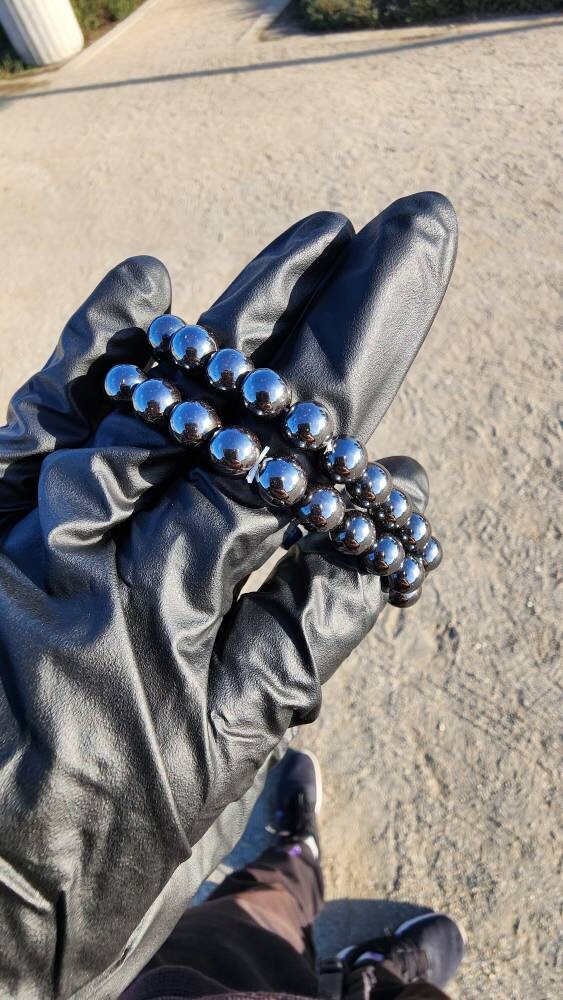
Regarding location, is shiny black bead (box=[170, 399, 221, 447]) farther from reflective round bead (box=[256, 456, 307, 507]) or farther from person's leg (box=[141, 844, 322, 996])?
person's leg (box=[141, 844, 322, 996])

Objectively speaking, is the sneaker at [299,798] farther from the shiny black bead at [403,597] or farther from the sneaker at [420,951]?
the shiny black bead at [403,597]

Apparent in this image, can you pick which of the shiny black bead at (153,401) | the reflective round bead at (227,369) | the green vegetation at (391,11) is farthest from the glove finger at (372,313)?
the green vegetation at (391,11)

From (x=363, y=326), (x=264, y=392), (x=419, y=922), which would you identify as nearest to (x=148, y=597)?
(x=264, y=392)

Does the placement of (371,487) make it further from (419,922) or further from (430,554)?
(419,922)

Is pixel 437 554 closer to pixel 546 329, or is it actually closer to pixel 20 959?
pixel 20 959

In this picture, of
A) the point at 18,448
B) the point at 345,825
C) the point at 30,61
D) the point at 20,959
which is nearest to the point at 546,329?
the point at 345,825

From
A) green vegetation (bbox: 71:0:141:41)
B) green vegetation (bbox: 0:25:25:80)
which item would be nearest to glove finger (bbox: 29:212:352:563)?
green vegetation (bbox: 0:25:25:80)
